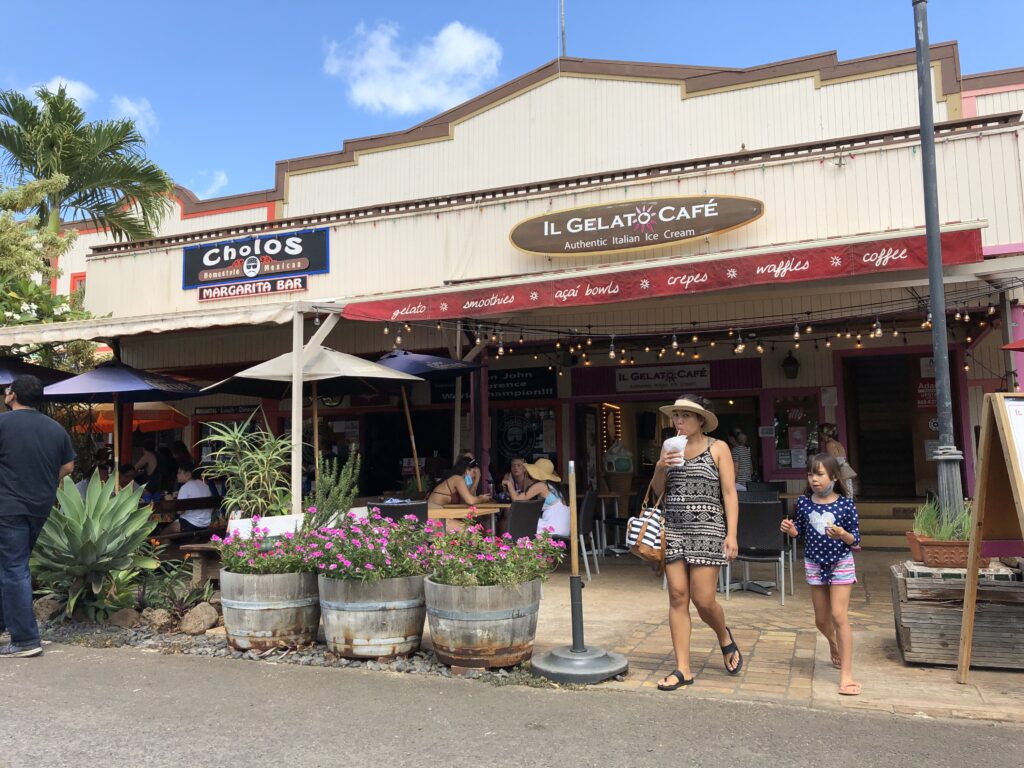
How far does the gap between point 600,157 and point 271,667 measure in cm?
996

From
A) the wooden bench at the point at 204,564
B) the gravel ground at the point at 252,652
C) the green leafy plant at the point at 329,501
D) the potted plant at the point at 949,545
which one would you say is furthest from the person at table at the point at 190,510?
the potted plant at the point at 949,545

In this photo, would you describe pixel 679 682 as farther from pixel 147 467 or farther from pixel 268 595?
pixel 147 467

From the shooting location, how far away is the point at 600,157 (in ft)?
41.8

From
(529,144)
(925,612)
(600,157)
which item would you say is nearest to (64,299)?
(529,144)

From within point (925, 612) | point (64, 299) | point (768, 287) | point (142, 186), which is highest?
point (142, 186)

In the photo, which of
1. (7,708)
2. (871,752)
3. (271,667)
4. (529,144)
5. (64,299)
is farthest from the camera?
(529,144)

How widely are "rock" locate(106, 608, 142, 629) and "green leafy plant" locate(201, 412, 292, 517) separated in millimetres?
1055

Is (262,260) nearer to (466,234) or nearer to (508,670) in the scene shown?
(466,234)

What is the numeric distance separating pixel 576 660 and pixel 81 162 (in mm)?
11963

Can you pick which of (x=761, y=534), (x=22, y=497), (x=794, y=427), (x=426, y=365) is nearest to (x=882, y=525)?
(x=794, y=427)

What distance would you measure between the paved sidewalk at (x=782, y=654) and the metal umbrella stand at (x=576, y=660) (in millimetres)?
91

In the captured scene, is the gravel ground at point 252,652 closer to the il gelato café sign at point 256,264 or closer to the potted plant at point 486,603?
the potted plant at point 486,603

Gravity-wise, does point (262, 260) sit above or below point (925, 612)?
above

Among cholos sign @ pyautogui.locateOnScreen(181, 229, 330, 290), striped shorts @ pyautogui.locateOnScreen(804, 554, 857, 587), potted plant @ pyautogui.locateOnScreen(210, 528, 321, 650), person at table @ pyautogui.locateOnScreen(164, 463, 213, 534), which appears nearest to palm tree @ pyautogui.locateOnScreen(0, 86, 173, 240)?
cholos sign @ pyautogui.locateOnScreen(181, 229, 330, 290)
